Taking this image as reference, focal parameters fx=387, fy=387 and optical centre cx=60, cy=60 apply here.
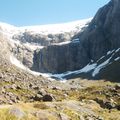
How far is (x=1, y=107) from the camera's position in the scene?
38438 mm

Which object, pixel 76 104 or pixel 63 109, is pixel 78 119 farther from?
pixel 76 104

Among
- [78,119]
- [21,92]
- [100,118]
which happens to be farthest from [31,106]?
[21,92]

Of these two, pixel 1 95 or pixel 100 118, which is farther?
pixel 1 95

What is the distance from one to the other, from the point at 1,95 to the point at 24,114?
19502 millimetres

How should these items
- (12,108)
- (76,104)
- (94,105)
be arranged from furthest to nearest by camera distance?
(94,105) < (76,104) < (12,108)

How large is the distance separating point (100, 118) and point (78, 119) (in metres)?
3.60

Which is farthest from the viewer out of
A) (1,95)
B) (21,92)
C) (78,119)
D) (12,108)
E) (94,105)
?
(21,92)

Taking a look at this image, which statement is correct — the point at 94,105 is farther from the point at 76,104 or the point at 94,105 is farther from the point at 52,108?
the point at 52,108

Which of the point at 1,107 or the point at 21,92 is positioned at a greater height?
the point at 1,107

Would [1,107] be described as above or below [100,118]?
above

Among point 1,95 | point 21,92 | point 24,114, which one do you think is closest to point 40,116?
point 24,114

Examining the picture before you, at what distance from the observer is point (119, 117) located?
160ft

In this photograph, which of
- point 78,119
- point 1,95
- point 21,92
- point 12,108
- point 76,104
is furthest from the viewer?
point 21,92

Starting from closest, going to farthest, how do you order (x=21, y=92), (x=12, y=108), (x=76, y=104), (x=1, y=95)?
(x=12, y=108)
(x=76, y=104)
(x=1, y=95)
(x=21, y=92)
